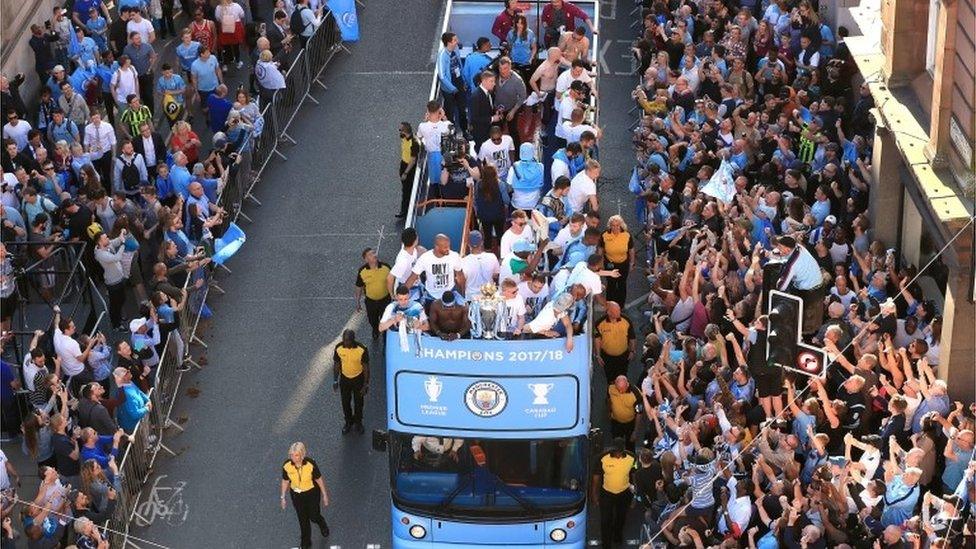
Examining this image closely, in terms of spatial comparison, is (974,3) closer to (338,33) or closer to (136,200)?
(136,200)

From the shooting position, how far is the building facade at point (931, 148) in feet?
78.3

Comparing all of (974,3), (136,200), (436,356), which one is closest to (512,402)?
(436,356)

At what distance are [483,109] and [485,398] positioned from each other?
7.48 metres

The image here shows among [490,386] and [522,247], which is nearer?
[490,386]

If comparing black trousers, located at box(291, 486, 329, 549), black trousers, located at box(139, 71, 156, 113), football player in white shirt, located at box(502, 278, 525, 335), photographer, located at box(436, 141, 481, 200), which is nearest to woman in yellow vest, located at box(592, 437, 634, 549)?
football player in white shirt, located at box(502, 278, 525, 335)

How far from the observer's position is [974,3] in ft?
77.6

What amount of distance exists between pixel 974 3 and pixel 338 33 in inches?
615

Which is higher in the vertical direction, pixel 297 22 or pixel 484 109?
pixel 484 109

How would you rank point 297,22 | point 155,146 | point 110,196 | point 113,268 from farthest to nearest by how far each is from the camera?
point 297,22
point 155,146
point 110,196
point 113,268

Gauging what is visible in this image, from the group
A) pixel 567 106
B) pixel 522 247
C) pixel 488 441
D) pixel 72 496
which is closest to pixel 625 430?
pixel 522 247

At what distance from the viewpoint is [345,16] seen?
36344mm

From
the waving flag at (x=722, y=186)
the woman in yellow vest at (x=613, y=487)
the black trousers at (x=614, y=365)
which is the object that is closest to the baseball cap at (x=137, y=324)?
the black trousers at (x=614, y=365)

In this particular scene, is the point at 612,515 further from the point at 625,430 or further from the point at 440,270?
the point at 440,270

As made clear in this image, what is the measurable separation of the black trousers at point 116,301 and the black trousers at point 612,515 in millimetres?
8078
